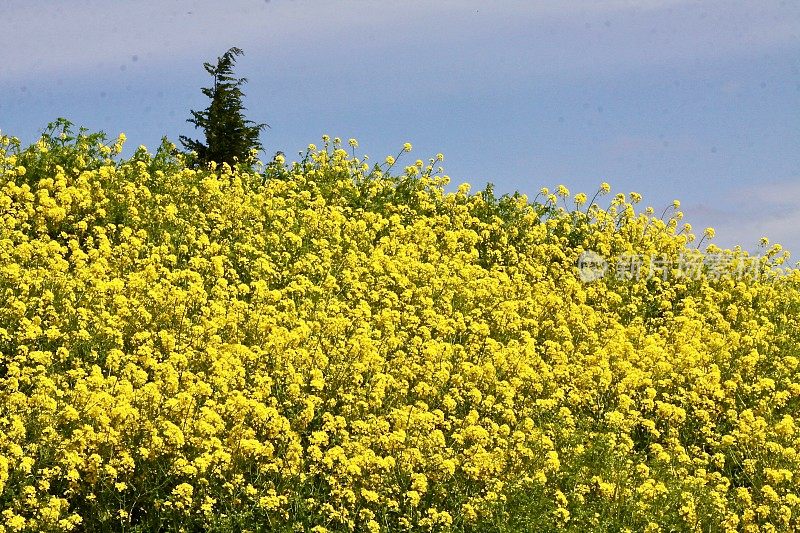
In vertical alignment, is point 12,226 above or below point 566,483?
above

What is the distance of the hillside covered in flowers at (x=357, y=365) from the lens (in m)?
8.84

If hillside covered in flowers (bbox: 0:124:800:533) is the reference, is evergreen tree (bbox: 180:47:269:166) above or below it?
above

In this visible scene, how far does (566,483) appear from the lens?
9.62 meters

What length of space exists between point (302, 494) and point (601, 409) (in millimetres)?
4205

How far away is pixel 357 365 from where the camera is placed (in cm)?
1061

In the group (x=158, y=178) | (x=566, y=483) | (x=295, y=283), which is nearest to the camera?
(x=566, y=483)

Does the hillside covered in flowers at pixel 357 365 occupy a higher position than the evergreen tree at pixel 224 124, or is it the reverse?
the evergreen tree at pixel 224 124

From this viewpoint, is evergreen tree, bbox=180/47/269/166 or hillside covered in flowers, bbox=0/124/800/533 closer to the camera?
hillside covered in flowers, bbox=0/124/800/533

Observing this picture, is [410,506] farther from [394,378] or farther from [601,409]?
[601,409]

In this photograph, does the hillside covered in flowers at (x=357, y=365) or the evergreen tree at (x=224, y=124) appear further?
the evergreen tree at (x=224, y=124)

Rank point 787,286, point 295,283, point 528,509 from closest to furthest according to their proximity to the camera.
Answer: point 528,509 → point 295,283 → point 787,286

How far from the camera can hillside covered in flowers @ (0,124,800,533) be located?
29.0 feet

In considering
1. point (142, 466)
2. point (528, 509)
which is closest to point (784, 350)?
point (528, 509)

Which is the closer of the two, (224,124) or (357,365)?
(357,365)
